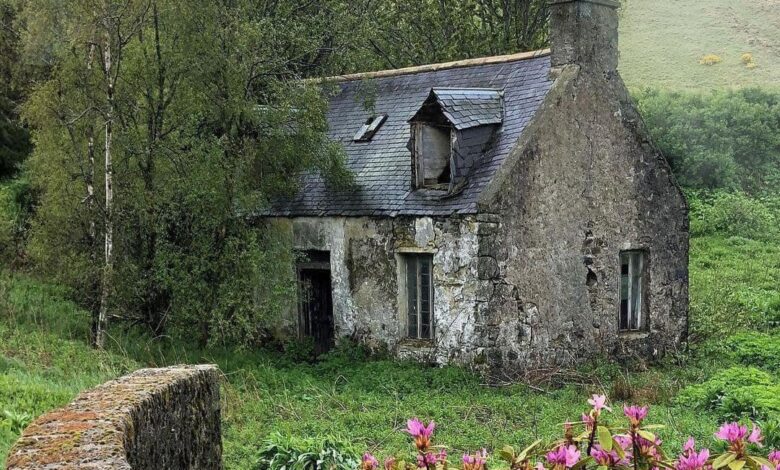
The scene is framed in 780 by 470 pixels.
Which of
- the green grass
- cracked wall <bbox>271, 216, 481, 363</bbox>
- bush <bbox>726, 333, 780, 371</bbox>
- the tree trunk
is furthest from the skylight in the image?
bush <bbox>726, 333, 780, 371</bbox>

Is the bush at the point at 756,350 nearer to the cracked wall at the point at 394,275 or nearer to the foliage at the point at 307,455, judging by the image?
the cracked wall at the point at 394,275

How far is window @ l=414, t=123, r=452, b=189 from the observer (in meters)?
16.4

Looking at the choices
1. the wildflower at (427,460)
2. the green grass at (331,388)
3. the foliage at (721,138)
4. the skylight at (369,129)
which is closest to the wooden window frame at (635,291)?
the green grass at (331,388)

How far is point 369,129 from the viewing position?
61.6ft

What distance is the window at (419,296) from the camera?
1638 cm

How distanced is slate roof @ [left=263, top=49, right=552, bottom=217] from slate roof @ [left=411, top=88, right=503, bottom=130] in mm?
24

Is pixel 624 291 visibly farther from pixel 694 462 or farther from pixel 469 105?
pixel 694 462

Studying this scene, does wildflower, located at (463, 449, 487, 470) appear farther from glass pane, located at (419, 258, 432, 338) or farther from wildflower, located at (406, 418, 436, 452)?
glass pane, located at (419, 258, 432, 338)

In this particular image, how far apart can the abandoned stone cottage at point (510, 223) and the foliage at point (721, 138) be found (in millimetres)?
12975

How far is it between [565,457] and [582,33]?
14.0 m

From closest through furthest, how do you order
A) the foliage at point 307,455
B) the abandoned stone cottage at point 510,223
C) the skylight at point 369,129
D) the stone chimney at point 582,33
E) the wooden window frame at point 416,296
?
the foliage at point 307,455, the abandoned stone cottage at point 510,223, the wooden window frame at point 416,296, the stone chimney at point 582,33, the skylight at point 369,129

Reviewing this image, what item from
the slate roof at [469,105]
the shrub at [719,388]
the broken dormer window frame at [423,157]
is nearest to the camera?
the shrub at [719,388]

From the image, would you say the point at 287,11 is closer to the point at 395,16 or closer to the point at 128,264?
the point at 128,264

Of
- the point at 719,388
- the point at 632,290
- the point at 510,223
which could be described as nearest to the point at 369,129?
the point at 510,223
